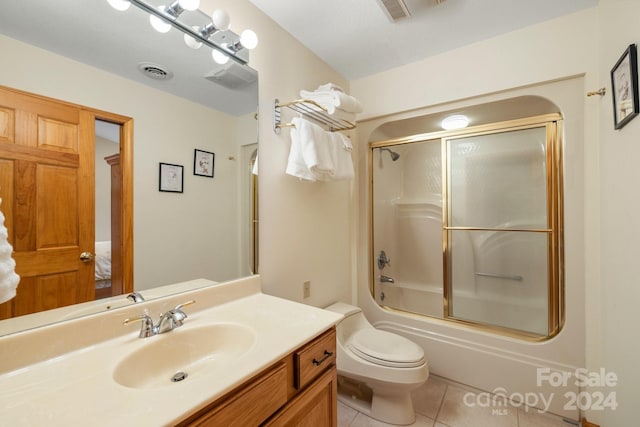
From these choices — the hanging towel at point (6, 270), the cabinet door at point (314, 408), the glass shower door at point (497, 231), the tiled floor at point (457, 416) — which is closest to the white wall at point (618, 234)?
the tiled floor at point (457, 416)

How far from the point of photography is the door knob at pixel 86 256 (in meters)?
0.86

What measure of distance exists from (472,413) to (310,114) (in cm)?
206

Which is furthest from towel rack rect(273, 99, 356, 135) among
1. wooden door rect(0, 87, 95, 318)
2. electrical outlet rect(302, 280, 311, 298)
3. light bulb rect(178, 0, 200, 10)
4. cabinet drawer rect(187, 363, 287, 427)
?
cabinet drawer rect(187, 363, 287, 427)

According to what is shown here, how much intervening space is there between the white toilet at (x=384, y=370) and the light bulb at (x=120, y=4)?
1.81 meters

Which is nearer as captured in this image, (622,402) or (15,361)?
(15,361)

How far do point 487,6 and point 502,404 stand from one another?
2303 mm

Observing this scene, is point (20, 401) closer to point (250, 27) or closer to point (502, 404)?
point (250, 27)

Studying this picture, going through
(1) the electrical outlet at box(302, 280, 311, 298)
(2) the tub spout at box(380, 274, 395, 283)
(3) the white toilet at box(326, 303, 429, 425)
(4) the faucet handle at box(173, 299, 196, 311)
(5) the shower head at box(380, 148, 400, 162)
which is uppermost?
(5) the shower head at box(380, 148, 400, 162)

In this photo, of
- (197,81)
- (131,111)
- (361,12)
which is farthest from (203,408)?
(361,12)

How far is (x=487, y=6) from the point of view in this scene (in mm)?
1388

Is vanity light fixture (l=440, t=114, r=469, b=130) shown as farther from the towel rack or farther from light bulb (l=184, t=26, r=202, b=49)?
light bulb (l=184, t=26, r=202, b=49)

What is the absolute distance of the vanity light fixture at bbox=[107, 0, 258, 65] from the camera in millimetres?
1016

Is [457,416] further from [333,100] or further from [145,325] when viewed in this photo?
[333,100]

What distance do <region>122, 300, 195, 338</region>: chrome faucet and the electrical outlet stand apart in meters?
0.84
